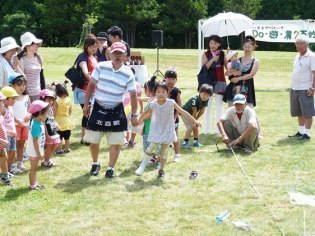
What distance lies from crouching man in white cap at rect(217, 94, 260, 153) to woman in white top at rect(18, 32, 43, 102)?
2558 mm

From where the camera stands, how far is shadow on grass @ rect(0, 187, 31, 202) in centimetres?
445

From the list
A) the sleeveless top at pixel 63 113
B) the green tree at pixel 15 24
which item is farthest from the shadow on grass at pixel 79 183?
the green tree at pixel 15 24

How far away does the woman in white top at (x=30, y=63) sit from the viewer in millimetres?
5863

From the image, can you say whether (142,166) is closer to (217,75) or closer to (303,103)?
(217,75)

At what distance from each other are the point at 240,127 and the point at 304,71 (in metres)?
1.57

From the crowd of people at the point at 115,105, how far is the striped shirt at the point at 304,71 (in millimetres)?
15

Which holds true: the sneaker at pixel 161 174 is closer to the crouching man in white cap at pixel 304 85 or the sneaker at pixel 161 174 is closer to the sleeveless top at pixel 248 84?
the sleeveless top at pixel 248 84

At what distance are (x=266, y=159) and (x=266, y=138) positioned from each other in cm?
137

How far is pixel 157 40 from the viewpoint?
17.6 meters

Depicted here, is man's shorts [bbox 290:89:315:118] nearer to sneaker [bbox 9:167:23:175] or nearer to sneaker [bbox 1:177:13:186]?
sneaker [bbox 9:167:23:175]

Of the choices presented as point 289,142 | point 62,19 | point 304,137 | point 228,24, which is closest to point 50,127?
point 289,142

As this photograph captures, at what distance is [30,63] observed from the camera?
5.98 m

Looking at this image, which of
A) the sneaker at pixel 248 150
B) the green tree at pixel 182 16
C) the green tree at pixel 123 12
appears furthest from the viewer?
the green tree at pixel 182 16

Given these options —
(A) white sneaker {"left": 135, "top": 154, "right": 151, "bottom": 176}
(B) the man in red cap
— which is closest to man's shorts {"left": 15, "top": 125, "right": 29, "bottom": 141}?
(B) the man in red cap
